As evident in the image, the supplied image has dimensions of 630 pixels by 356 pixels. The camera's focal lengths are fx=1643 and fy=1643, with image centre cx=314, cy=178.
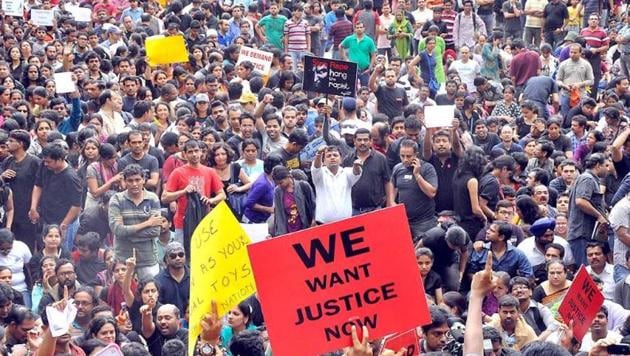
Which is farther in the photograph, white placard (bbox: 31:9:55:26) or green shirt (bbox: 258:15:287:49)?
green shirt (bbox: 258:15:287:49)

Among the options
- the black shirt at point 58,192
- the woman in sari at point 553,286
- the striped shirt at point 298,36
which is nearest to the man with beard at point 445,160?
the woman in sari at point 553,286

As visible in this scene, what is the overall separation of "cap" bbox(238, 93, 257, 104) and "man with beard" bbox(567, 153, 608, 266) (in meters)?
5.56

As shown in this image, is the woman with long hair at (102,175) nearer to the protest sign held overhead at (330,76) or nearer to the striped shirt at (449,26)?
the protest sign held overhead at (330,76)

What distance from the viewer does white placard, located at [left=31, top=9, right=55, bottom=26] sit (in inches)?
895

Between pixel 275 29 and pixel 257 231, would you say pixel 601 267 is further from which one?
pixel 275 29

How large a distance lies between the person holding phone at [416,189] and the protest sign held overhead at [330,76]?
271 centimetres

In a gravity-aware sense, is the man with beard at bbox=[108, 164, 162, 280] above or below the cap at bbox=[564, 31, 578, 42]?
above

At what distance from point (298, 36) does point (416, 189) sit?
32.0 feet

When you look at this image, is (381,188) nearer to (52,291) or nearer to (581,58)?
(52,291)

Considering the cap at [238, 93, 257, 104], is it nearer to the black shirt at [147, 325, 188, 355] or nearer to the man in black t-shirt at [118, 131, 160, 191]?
the man in black t-shirt at [118, 131, 160, 191]

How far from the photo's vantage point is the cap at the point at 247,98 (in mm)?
18870

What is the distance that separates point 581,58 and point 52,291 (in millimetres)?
10887

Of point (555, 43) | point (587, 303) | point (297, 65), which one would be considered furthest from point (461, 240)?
point (555, 43)

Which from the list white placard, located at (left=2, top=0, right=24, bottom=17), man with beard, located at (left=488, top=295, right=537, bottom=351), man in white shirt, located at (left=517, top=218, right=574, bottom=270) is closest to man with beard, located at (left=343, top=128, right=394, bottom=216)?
man in white shirt, located at (left=517, top=218, right=574, bottom=270)
